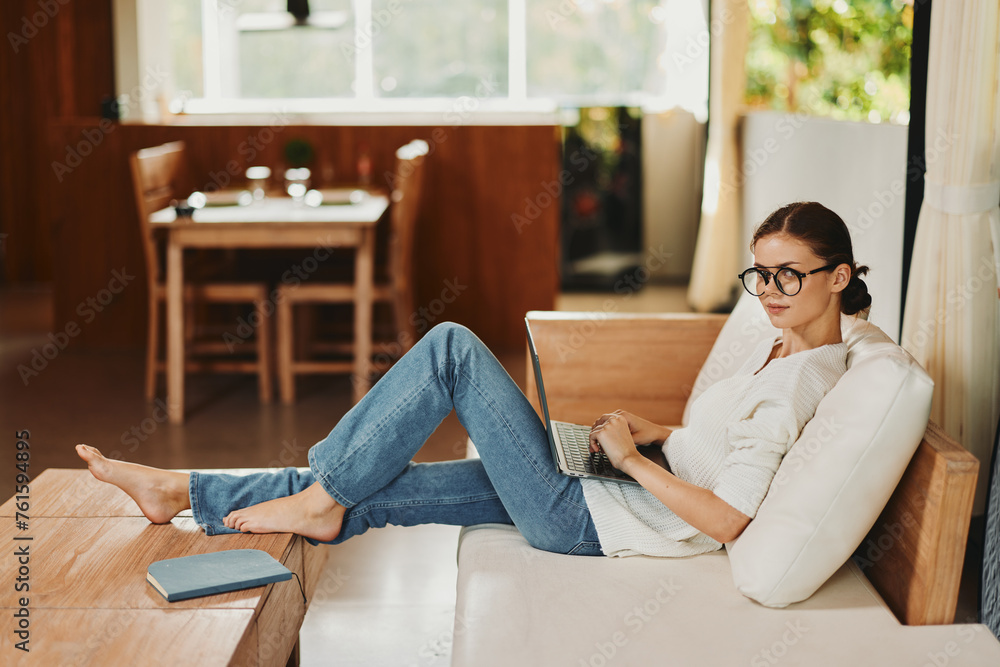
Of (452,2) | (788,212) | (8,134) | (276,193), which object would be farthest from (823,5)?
(8,134)

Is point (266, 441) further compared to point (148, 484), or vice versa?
point (266, 441)

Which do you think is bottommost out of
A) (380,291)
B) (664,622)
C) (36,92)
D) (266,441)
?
(266,441)

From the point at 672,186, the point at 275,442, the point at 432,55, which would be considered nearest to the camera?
the point at 275,442

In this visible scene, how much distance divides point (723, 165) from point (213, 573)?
4.14 metres

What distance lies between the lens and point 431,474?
A: 6.42 ft

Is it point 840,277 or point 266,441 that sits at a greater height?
point 840,277

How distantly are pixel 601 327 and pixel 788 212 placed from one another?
824 mm

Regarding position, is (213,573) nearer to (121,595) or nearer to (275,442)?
(121,595)

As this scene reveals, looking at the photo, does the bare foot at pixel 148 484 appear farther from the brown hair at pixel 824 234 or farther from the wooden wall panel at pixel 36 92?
the wooden wall panel at pixel 36 92

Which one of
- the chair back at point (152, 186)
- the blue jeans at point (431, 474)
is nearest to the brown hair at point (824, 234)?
the blue jeans at point (431, 474)

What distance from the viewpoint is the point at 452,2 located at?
6.80 meters

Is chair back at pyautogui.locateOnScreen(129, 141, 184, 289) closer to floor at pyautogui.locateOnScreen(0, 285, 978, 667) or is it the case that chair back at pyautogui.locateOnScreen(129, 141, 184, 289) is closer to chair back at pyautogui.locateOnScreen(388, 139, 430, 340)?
floor at pyautogui.locateOnScreen(0, 285, 978, 667)

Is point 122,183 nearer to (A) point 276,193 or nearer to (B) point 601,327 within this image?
(A) point 276,193

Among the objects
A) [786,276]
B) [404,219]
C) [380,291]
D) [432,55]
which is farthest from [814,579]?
[432,55]
